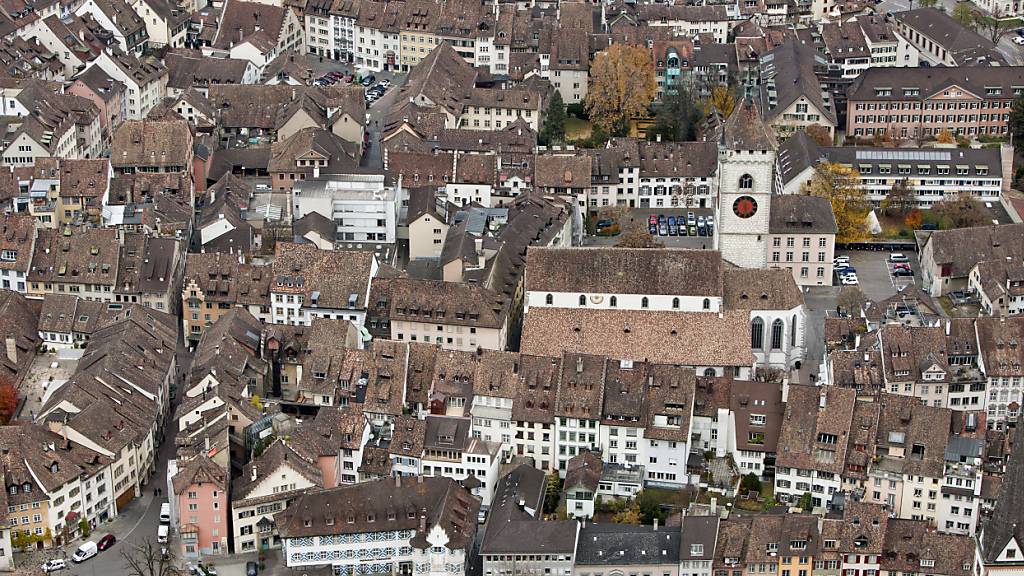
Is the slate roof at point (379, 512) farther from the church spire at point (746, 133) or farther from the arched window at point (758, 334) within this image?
the church spire at point (746, 133)

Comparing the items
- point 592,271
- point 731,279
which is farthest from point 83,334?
point 731,279

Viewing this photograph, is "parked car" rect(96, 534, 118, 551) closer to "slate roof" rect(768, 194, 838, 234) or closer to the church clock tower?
the church clock tower

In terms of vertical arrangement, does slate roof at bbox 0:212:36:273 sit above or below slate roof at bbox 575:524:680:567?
above

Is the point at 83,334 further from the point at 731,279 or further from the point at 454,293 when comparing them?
the point at 731,279

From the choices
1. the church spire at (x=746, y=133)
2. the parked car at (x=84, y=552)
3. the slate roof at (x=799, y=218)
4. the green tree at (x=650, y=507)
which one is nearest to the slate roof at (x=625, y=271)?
the church spire at (x=746, y=133)

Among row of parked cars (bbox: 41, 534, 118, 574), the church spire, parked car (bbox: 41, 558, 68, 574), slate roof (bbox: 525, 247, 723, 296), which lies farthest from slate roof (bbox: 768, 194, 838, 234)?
parked car (bbox: 41, 558, 68, 574)

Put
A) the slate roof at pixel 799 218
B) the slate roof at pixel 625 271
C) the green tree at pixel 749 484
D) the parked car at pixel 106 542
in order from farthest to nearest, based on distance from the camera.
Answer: the slate roof at pixel 799 218, the slate roof at pixel 625 271, the green tree at pixel 749 484, the parked car at pixel 106 542
